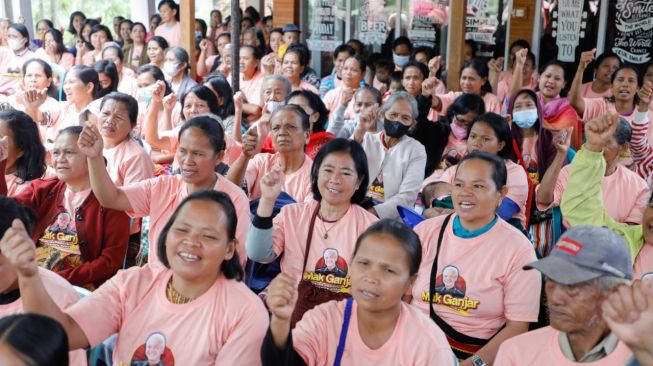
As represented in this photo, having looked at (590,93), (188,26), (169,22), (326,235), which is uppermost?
(169,22)

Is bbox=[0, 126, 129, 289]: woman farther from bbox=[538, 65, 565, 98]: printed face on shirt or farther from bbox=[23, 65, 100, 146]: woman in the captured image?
bbox=[538, 65, 565, 98]: printed face on shirt

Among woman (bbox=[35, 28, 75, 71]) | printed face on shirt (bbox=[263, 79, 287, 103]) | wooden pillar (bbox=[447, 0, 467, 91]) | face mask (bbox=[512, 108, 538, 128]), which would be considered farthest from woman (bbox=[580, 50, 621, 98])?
woman (bbox=[35, 28, 75, 71])

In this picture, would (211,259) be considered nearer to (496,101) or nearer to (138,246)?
(138,246)

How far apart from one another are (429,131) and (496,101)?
4.98ft

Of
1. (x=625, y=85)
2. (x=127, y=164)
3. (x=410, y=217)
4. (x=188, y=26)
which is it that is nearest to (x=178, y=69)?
(x=188, y=26)

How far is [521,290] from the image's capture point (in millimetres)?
2781

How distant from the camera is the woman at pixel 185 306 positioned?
88.1 inches

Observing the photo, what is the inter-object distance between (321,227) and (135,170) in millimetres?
1446

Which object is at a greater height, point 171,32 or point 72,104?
point 171,32

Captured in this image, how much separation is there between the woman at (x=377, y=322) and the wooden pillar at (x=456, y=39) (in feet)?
14.8

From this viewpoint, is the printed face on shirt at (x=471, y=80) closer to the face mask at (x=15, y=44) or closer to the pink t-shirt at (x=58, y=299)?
the pink t-shirt at (x=58, y=299)

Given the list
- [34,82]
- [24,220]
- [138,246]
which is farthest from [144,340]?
[34,82]

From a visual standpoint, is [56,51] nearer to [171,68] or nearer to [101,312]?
[171,68]

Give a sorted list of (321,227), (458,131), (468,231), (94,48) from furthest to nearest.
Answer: (94,48)
(458,131)
(321,227)
(468,231)
